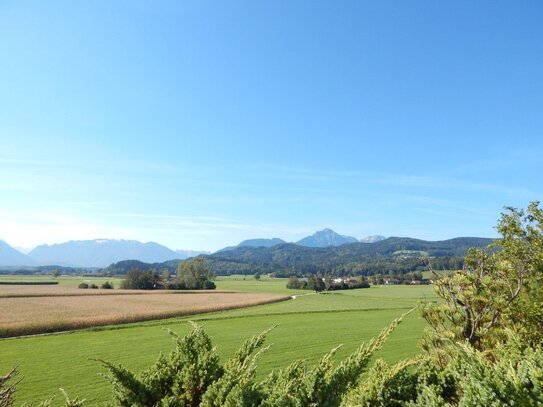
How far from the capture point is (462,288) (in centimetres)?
1235

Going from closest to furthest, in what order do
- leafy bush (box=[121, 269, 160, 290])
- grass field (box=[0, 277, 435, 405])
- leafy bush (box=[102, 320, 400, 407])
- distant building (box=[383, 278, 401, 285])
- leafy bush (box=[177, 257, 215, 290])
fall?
leafy bush (box=[102, 320, 400, 407]), grass field (box=[0, 277, 435, 405]), leafy bush (box=[121, 269, 160, 290]), leafy bush (box=[177, 257, 215, 290]), distant building (box=[383, 278, 401, 285])

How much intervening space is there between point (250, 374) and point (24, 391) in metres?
21.1

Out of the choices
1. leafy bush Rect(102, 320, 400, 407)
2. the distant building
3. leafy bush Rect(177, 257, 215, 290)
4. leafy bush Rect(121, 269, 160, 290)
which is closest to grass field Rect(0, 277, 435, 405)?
leafy bush Rect(102, 320, 400, 407)

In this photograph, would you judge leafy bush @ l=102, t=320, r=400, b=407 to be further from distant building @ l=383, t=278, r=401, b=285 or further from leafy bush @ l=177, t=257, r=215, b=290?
distant building @ l=383, t=278, r=401, b=285

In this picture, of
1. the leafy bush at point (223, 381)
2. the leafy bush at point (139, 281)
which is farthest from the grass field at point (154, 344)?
the leafy bush at point (139, 281)

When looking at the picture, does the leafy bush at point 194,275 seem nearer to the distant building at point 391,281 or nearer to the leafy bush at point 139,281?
the leafy bush at point 139,281

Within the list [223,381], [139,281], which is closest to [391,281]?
[139,281]

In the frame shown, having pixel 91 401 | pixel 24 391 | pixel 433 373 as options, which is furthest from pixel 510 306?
pixel 24 391

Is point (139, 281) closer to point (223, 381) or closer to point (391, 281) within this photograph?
point (391, 281)

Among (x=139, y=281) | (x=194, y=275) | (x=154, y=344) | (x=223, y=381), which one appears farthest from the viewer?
(x=194, y=275)

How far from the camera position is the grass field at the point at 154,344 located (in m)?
21.4

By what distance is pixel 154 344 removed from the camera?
31.7m

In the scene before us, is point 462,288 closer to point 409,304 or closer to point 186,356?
point 186,356

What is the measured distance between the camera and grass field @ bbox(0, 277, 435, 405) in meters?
21.4
